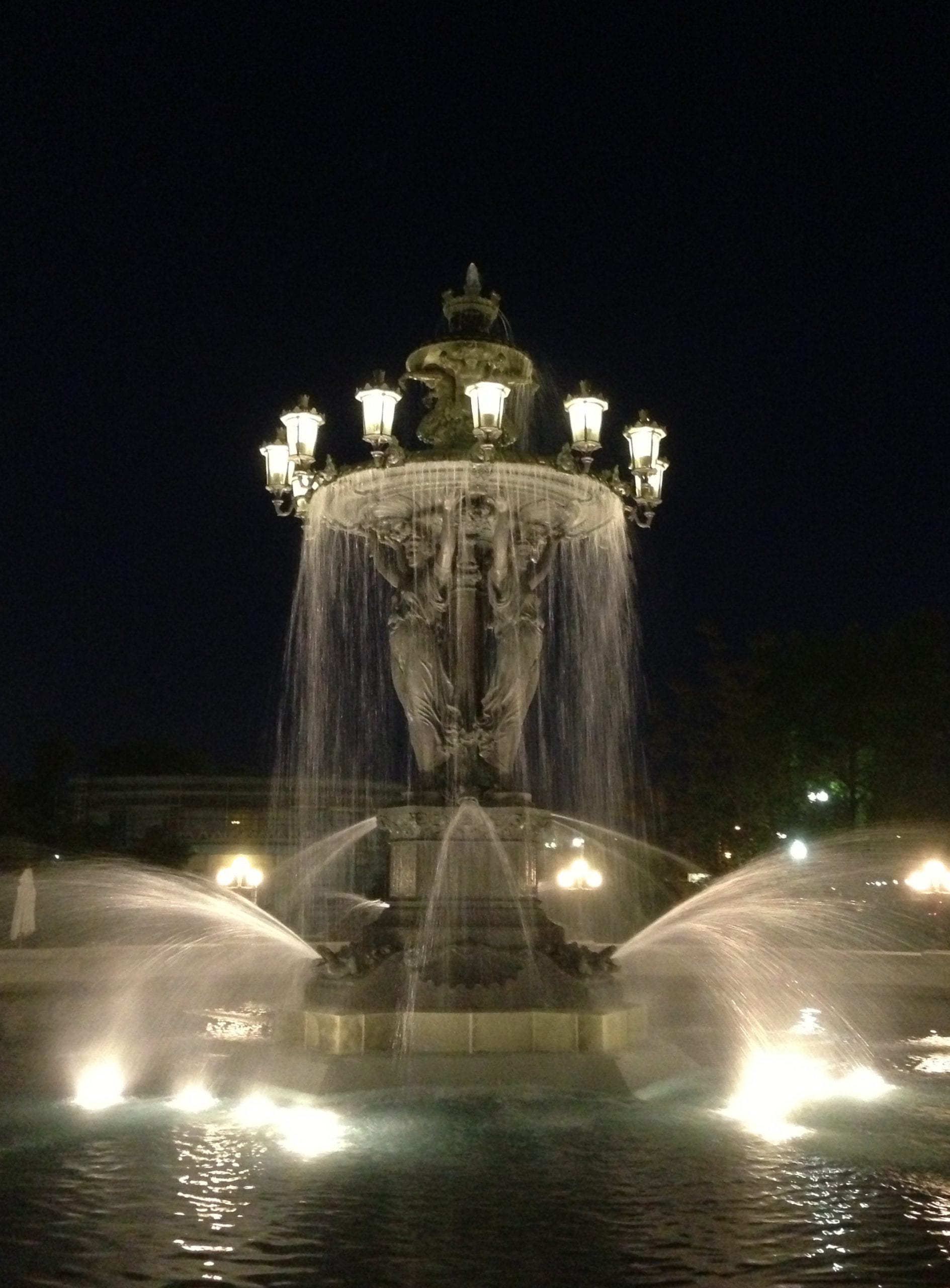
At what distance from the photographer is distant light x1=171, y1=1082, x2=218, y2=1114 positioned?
363 inches

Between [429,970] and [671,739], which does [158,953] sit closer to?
[429,970]

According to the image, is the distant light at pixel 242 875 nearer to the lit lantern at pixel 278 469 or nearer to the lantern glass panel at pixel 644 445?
the lit lantern at pixel 278 469

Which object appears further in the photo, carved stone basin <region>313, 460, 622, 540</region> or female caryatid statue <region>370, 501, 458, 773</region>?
female caryatid statue <region>370, 501, 458, 773</region>

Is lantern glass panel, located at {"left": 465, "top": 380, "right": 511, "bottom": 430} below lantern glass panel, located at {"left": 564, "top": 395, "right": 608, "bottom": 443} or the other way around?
below

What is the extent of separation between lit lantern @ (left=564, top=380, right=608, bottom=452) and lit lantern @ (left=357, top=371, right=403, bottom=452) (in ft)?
5.70

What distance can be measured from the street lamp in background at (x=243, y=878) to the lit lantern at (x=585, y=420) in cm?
1187

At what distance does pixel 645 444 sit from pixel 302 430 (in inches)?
136

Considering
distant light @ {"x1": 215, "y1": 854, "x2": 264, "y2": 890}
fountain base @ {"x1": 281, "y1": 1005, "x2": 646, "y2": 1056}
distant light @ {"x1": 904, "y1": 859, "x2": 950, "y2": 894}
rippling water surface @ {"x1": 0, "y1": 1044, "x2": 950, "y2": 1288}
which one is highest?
distant light @ {"x1": 904, "y1": 859, "x2": 950, "y2": 894}

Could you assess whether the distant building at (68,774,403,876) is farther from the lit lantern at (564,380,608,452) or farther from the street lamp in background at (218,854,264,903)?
the lit lantern at (564,380,608,452)

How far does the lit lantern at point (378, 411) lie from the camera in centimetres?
1209

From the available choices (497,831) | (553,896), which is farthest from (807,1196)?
(553,896)

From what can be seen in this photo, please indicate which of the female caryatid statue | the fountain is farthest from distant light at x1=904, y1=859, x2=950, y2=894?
the female caryatid statue

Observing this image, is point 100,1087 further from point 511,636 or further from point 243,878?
point 243,878

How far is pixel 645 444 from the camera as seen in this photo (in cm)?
1318
